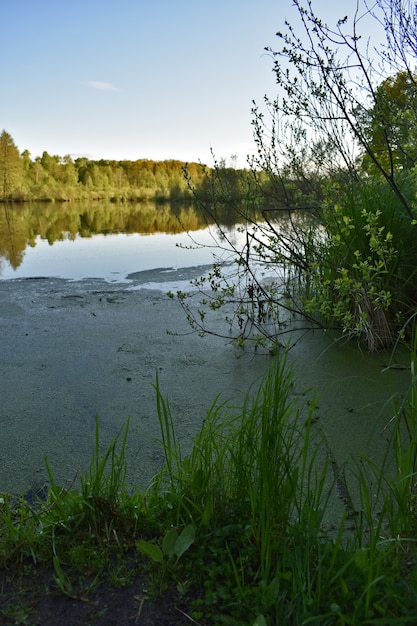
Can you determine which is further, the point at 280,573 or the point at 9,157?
the point at 9,157

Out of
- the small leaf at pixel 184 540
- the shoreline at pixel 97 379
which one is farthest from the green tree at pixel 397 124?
the small leaf at pixel 184 540

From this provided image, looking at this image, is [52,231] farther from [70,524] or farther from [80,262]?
[70,524]

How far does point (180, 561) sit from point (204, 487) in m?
0.20

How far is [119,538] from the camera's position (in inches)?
47.0

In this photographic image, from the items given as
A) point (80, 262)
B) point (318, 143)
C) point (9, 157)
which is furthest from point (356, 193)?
point (9, 157)

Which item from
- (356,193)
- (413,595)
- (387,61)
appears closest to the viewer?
(413,595)

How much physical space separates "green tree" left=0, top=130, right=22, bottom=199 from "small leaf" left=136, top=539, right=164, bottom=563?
107 feet

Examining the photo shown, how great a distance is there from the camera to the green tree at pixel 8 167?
30.4 metres

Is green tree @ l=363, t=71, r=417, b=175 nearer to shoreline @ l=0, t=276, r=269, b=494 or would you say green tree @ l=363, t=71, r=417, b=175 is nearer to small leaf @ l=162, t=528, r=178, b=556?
shoreline @ l=0, t=276, r=269, b=494

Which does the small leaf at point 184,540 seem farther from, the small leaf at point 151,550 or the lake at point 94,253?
the lake at point 94,253

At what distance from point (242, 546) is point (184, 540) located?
0.14 m

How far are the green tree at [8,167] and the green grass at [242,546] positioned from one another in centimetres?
3247

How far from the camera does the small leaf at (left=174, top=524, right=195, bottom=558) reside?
1087mm

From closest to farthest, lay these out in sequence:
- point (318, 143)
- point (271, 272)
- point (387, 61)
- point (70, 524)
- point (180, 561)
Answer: point (180, 561) → point (70, 524) → point (387, 61) → point (318, 143) → point (271, 272)
